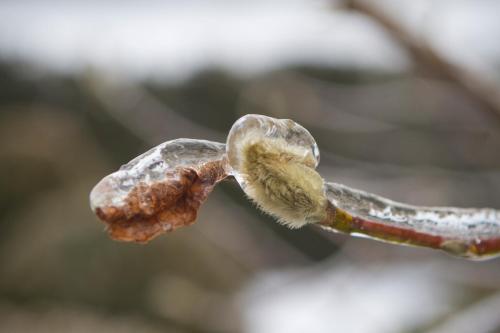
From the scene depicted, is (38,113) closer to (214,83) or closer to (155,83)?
(155,83)

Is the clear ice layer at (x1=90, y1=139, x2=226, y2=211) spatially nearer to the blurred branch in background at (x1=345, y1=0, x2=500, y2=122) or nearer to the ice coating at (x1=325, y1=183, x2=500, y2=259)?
the ice coating at (x1=325, y1=183, x2=500, y2=259)

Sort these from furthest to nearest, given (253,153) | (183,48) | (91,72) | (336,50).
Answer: (336,50)
(183,48)
(91,72)
(253,153)

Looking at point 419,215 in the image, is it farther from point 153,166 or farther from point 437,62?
point 437,62

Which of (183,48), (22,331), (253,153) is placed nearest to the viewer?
(253,153)

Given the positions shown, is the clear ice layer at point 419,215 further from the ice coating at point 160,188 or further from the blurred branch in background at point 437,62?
the blurred branch in background at point 437,62

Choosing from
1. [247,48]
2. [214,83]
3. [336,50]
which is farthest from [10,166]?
[336,50]

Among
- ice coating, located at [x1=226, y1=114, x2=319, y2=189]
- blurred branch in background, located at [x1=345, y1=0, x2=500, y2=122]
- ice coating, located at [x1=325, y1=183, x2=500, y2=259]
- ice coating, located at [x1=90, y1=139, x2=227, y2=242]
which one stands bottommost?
ice coating, located at [x1=90, y1=139, x2=227, y2=242]

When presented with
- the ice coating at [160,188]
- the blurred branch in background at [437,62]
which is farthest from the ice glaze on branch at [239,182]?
the blurred branch in background at [437,62]

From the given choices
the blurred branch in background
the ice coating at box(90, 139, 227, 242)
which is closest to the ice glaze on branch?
the ice coating at box(90, 139, 227, 242)
